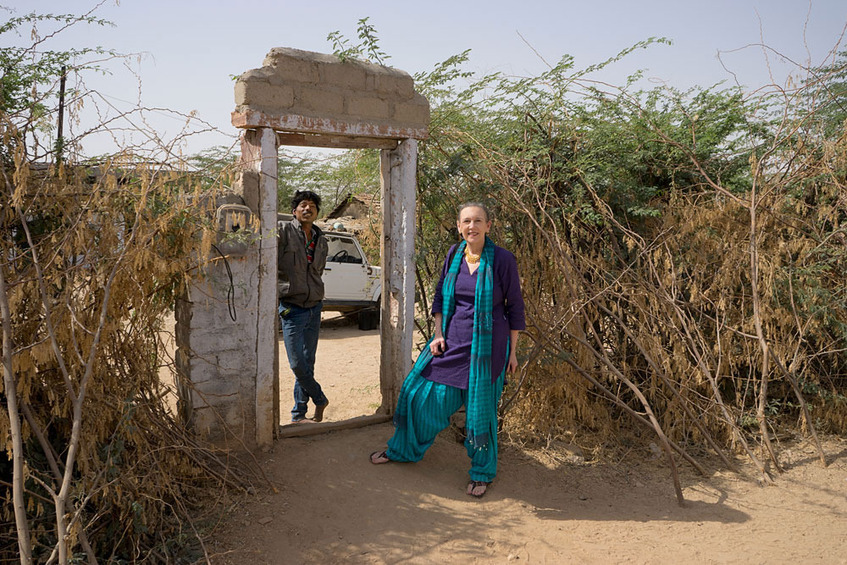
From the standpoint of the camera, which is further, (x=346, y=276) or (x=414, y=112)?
(x=346, y=276)

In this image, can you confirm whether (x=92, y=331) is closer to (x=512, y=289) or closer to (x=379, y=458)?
(x=379, y=458)

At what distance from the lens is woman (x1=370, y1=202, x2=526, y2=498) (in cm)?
382

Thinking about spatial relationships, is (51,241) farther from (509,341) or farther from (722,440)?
(722,440)

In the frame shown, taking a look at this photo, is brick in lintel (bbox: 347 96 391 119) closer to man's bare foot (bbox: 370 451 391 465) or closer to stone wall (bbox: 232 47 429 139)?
Result: stone wall (bbox: 232 47 429 139)

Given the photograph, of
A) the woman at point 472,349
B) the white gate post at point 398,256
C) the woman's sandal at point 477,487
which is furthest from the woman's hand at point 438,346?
the woman's sandal at point 477,487

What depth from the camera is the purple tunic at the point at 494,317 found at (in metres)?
3.88

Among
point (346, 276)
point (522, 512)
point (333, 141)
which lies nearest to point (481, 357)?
point (522, 512)

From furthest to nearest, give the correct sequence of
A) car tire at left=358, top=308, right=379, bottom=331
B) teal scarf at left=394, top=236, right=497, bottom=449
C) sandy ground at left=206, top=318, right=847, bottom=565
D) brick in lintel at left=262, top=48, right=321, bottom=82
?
car tire at left=358, top=308, right=379, bottom=331
brick in lintel at left=262, top=48, right=321, bottom=82
teal scarf at left=394, top=236, right=497, bottom=449
sandy ground at left=206, top=318, right=847, bottom=565

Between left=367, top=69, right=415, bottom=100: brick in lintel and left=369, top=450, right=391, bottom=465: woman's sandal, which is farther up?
left=367, top=69, right=415, bottom=100: brick in lintel

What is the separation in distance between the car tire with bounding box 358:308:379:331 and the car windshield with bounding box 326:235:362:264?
3.01 feet

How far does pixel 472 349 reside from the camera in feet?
12.5

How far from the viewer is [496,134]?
540 cm

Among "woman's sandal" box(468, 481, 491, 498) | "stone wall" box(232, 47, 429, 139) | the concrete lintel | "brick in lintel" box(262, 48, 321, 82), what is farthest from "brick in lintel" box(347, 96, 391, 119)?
"woman's sandal" box(468, 481, 491, 498)

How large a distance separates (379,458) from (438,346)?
2.71 feet
